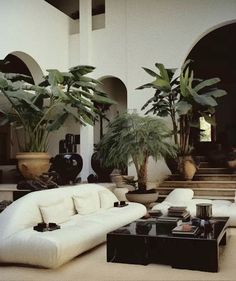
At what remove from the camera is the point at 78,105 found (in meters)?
7.80

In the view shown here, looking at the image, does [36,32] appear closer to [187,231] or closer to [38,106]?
[38,106]

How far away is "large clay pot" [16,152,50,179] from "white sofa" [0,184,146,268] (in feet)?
6.26

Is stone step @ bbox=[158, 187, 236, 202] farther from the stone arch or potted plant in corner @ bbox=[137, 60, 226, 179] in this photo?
the stone arch

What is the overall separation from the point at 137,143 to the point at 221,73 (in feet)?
25.2

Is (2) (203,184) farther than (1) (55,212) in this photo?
Yes

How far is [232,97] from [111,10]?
5.87m

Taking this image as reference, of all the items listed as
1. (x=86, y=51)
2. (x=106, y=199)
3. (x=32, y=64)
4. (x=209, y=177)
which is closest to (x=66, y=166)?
(x=106, y=199)

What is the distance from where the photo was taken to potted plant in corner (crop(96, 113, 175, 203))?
7816 millimetres

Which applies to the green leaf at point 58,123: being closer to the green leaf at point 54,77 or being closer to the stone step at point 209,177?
the green leaf at point 54,77

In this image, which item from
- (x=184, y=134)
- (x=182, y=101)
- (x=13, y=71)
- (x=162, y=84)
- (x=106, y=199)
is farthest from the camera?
(x=13, y=71)

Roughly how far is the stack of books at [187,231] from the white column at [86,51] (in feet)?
21.2

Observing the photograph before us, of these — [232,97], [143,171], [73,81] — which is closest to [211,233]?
[143,171]

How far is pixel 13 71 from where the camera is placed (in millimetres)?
12688

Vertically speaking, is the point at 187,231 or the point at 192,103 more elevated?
the point at 192,103
